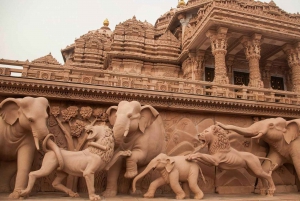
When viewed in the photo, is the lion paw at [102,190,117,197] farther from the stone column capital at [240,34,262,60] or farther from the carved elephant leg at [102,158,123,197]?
the stone column capital at [240,34,262,60]

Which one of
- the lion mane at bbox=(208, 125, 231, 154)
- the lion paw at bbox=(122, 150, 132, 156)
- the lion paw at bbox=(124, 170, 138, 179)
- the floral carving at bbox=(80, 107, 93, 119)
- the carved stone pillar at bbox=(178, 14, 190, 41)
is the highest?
the carved stone pillar at bbox=(178, 14, 190, 41)

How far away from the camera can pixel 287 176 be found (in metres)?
7.05

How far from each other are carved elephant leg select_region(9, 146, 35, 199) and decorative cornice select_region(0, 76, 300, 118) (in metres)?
1.44

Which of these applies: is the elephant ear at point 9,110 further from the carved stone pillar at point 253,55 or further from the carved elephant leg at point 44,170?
the carved stone pillar at point 253,55

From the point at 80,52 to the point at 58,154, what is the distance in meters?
15.2

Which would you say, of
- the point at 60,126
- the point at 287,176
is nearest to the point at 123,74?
the point at 60,126

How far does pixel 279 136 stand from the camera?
21.1ft

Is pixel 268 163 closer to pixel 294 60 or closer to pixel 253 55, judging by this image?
pixel 253 55

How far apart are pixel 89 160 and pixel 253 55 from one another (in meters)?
10.9

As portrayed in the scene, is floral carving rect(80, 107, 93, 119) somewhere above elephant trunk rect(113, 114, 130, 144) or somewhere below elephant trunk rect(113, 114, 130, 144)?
above

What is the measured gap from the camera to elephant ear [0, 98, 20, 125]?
4996mm

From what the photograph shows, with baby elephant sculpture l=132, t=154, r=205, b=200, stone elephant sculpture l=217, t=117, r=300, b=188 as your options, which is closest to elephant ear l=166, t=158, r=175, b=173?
baby elephant sculpture l=132, t=154, r=205, b=200

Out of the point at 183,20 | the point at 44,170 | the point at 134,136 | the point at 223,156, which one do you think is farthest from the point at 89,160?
the point at 183,20

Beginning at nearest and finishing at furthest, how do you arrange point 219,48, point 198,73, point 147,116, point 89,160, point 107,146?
point 89,160 → point 107,146 → point 147,116 → point 219,48 → point 198,73
